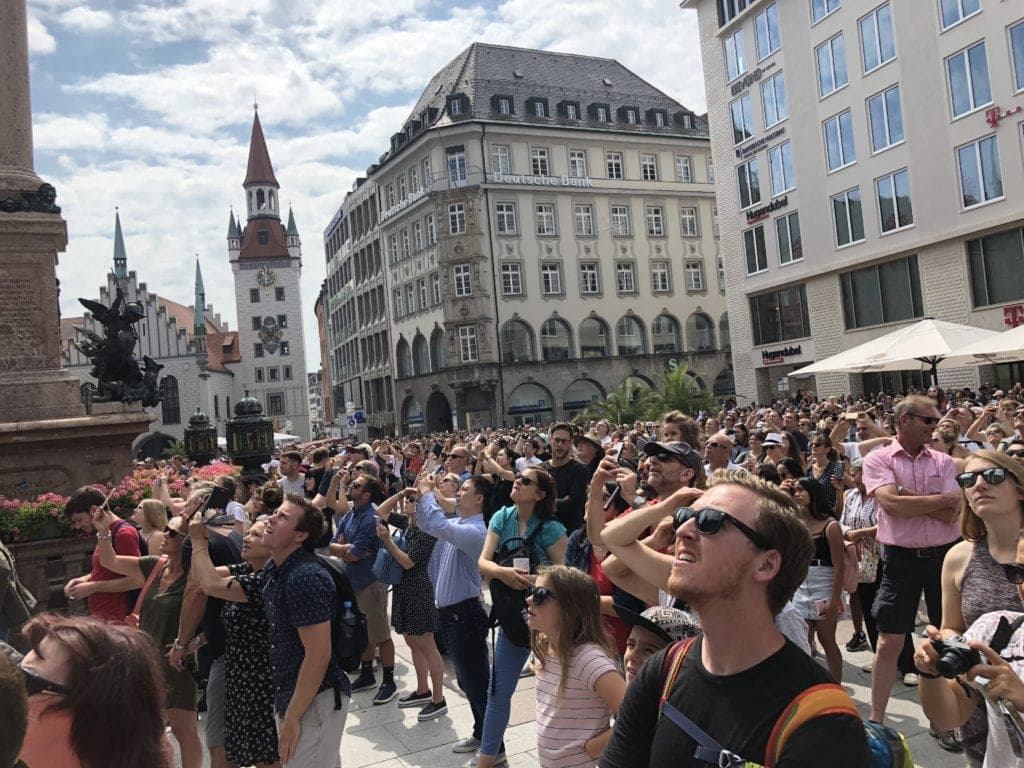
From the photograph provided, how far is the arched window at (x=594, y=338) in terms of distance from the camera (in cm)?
5347

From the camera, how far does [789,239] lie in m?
36.3

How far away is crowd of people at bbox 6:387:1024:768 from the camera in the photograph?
218 cm

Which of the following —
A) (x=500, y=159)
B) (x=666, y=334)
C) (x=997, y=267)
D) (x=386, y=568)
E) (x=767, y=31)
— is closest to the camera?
(x=386, y=568)

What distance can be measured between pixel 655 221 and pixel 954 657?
5597cm

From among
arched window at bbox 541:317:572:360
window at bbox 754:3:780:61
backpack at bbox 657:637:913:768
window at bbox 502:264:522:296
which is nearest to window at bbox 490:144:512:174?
window at bbox 502:264:522:296

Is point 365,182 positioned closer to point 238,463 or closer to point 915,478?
point 238,463

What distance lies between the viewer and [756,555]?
86.7 inches

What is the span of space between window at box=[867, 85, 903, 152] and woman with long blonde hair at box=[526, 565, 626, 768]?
30501 mm

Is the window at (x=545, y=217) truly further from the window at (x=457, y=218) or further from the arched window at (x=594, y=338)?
the arched window at (x=594, y=338)

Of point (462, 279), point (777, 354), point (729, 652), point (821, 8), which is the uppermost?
point (821, 8)

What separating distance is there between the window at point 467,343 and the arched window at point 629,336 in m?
9.15

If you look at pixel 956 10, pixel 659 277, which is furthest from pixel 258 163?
pixel 956 10

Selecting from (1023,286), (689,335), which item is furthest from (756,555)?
(689,335)

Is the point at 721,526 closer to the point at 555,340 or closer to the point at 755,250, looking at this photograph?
the point at 755,250
